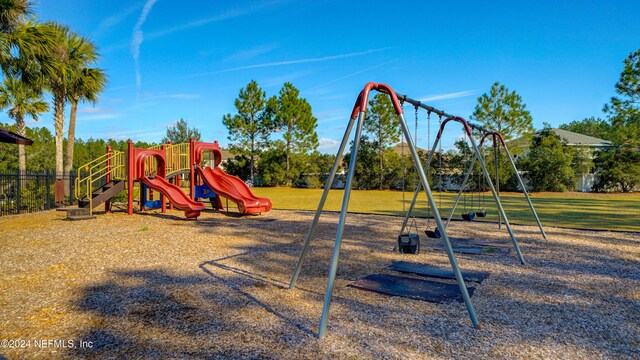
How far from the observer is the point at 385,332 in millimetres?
3594

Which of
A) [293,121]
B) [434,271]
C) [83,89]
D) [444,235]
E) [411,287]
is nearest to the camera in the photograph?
[444,235]

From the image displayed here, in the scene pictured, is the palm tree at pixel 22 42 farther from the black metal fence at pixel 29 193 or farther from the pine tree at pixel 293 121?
the pine tree at pixel 293 121

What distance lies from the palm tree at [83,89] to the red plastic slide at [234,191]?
9.12m

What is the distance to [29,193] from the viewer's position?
47.2 feet

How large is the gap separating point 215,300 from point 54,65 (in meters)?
12.6

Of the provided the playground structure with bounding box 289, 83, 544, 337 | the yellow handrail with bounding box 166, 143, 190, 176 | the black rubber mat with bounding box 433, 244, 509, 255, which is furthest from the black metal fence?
the black rubber mat with bounding box 433, 244, 509, 255

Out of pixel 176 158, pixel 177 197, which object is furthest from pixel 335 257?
pixel 176 158

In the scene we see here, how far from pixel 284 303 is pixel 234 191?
9507 millimetres

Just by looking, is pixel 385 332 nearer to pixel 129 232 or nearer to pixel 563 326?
pixel 563 326

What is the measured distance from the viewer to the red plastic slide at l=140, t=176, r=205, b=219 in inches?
471

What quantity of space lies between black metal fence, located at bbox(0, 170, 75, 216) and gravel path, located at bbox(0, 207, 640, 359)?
6928 mm

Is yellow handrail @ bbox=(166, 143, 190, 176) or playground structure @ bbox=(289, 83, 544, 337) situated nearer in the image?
playground structure @ bbox=(289, 83, 544, 337)

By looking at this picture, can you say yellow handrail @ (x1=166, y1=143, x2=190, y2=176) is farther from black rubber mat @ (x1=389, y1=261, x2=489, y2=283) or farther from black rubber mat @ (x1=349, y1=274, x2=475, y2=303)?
black rubber mat @ (x1=349, y1=274, x2=475, y2=303)

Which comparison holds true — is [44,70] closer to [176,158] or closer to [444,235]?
[176,158]
